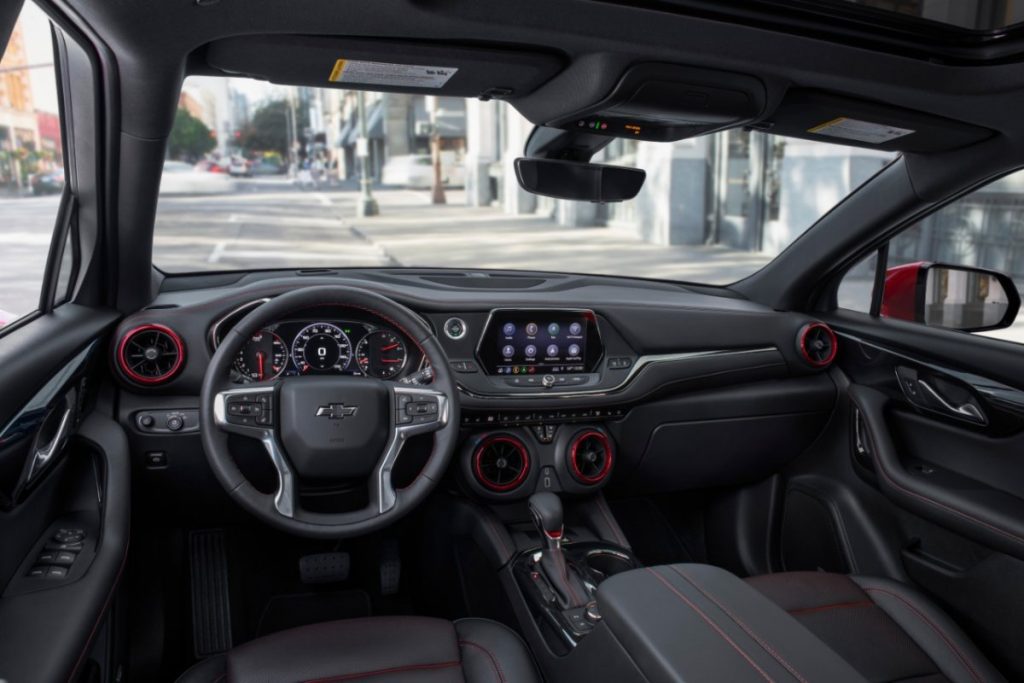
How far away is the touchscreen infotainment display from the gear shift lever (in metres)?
0.45

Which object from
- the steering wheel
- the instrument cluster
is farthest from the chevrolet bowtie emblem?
the instrument cluster

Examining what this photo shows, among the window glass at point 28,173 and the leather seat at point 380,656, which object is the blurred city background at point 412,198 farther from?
the leather seat at point 380,656

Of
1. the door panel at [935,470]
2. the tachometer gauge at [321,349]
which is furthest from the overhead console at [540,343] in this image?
the door panel at [935,470]

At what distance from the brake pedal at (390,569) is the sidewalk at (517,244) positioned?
4.35ft

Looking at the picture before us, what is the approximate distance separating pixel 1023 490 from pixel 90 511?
8.65ft

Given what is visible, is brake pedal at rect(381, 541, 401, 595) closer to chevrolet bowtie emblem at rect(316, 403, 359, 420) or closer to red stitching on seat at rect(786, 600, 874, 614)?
chevrolet bowtie emblem at rect(316, 403, 359, 420)

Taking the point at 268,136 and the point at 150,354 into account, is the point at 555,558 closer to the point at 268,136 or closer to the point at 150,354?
the point at 150,354

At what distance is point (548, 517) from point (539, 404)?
396 millimetres

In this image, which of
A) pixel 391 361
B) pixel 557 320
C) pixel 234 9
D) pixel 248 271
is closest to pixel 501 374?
pixel 557 320

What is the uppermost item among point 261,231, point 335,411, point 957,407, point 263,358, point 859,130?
point 859,130

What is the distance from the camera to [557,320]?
288 centimetres

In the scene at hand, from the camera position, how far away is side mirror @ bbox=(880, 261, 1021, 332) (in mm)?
2709

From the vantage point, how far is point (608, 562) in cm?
268

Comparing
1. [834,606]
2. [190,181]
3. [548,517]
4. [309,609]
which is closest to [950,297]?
[834,606]
